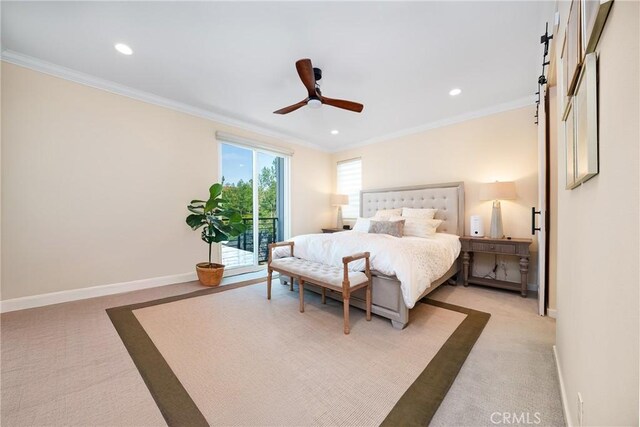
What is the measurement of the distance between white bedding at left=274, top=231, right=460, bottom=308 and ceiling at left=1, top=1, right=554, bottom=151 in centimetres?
196

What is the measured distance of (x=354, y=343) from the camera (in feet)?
6.89

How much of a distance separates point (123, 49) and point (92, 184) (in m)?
1.68

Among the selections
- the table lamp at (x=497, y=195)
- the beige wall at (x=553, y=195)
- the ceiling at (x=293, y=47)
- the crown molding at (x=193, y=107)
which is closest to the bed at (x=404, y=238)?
the table lamp at (x=497, y=195)

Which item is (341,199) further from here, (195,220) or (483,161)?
(195,220)

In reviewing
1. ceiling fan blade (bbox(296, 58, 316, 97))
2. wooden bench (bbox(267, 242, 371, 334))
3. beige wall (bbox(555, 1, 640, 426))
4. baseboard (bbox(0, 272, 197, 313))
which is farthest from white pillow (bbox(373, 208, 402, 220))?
baseboard (bbox(0, 272, 197, 313))

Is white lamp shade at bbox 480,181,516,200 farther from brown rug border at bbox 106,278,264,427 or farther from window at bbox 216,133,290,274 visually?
brown rug border at bbox 106,278,264,427

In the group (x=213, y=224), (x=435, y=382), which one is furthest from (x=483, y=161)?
(x=213, y=224)

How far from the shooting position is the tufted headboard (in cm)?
393

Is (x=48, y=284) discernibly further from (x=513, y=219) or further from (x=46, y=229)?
(x=513, y=219)

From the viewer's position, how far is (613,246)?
73 centimetres

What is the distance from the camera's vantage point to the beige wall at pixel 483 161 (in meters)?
3.48

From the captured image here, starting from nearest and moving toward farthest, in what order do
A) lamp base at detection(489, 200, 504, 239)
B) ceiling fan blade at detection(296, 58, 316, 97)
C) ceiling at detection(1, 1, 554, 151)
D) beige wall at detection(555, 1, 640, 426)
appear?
beige wall at detection(555, 1, 640, 426), ceiling at detection(1, 1, 554, 151), ceiling fan blade at detection(296, 58, 316, 97), lamp base at detection(489, 200, 504, 239)

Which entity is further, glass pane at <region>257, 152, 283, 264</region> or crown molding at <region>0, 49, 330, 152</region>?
glass pane at <region>257, 152, 283, 264</region>

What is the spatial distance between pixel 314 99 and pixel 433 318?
2.62 meters
